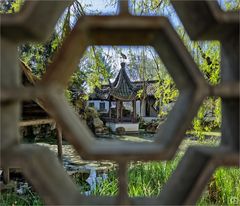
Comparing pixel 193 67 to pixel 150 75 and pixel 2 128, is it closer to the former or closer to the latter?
pixel 2 128

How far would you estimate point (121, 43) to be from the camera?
936 mm

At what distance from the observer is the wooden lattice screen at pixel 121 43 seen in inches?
32.4

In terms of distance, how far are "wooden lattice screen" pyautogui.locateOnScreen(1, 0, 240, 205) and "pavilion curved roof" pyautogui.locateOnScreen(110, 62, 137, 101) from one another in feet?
39.5

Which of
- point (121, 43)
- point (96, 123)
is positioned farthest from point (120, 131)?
point (121, 43)

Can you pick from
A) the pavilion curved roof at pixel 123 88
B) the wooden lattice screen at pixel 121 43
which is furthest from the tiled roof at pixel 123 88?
the wooden lattice screen at pixel 121 43

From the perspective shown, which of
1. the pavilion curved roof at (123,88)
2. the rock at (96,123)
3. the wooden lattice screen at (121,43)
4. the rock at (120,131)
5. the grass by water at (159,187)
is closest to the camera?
the wooden lattice screen at (121,43)

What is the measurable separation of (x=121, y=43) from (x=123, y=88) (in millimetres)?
12462

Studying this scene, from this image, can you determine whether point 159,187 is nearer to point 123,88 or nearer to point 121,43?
point 121,43

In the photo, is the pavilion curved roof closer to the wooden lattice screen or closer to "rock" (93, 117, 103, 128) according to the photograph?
"rock" (93, 117, 103, 128)

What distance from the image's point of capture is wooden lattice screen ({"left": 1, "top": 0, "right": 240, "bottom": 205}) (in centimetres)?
82

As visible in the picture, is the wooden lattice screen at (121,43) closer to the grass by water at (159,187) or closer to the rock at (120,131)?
the grass by water at (159,187)

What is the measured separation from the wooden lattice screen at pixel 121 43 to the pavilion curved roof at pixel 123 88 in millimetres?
12041

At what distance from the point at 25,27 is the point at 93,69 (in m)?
3.10

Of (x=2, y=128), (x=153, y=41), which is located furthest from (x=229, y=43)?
(x=2, y=128)
